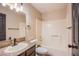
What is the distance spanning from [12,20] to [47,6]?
623 millimetres

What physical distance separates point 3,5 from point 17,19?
0.32 metres

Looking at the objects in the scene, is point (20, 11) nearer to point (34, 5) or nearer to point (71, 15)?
point (34, 5)

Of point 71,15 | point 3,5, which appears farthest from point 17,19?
point 71,15

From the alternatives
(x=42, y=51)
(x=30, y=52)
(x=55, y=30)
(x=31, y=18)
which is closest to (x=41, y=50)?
(x=42, y=51)

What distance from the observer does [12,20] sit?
1.78 metres

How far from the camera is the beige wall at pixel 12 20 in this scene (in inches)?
67.0

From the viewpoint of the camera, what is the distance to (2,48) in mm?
1590

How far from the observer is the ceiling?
1530 millimetres

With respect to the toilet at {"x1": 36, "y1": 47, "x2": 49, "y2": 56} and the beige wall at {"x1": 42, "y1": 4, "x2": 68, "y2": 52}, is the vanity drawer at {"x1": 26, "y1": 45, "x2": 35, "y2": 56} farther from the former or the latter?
the beige wall at {"x1": 42, "y1": 4, "x2": 68, "y2": 52}

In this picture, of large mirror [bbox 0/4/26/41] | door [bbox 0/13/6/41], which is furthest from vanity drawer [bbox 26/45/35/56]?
door [bbox 0/13/6/41]

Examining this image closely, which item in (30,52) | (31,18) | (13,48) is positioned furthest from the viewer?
(31,18)

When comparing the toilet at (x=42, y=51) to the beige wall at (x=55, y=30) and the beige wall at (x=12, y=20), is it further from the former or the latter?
the beige wall at (x=12, y=20)

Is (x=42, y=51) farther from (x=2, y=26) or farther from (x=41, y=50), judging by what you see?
(x=2, y=26)

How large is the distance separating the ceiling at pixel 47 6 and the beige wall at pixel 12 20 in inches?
14.8
